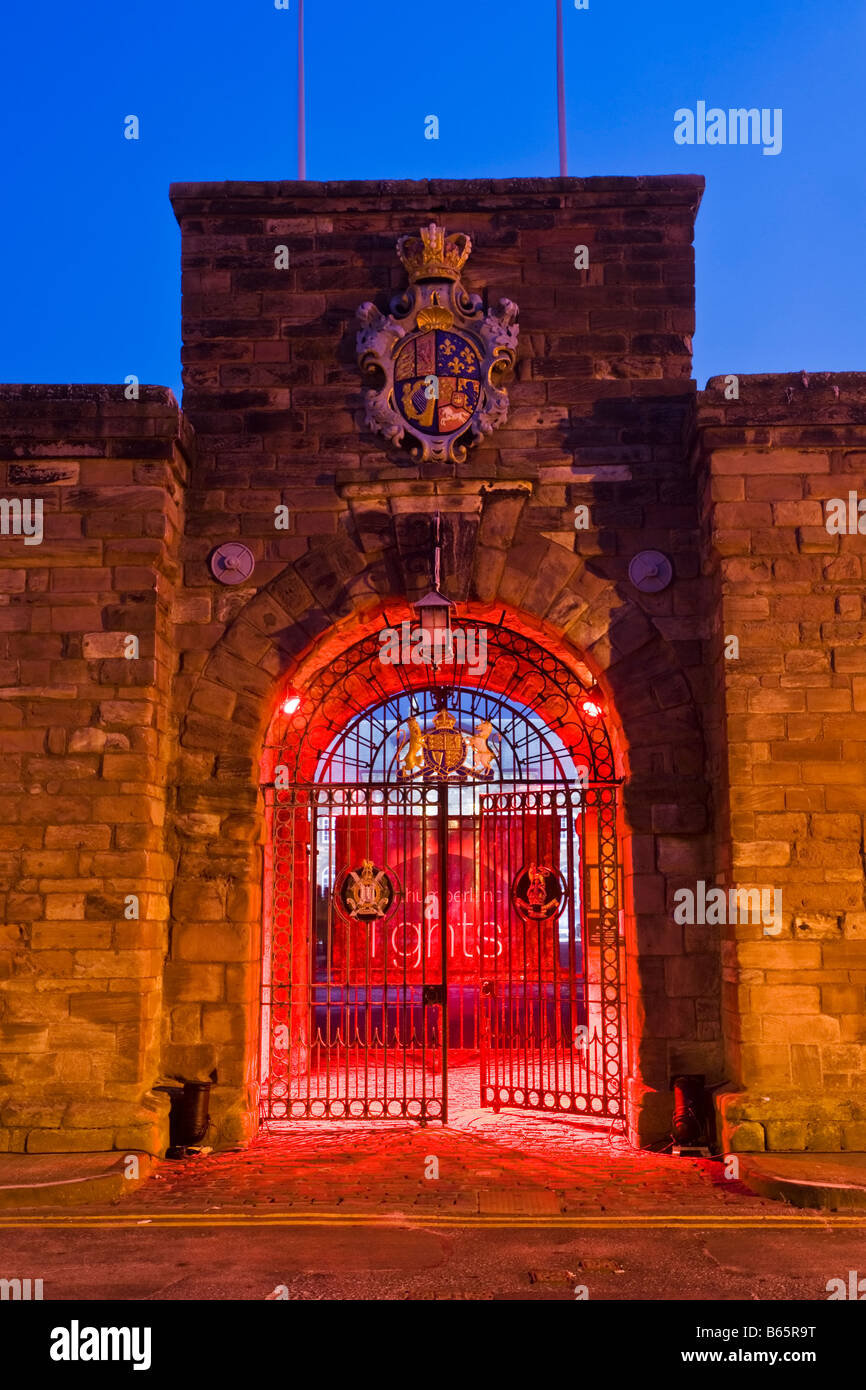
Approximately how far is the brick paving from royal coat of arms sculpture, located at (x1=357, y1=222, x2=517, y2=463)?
525cm

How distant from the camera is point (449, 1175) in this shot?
7422mm

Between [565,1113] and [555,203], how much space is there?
24.6 feet

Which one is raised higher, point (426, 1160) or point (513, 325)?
point (513, 325)

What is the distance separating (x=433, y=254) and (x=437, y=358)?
83 centimetres

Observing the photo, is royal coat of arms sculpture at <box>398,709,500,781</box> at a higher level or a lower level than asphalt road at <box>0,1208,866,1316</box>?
higher

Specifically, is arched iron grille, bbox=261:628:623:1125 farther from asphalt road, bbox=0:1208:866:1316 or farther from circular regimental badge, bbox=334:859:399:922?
asphalt road, bbox=0:1208:866:1316

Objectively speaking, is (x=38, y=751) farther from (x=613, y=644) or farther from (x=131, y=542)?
(x=613, y=644)

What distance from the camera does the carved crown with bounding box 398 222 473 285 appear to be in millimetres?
9031

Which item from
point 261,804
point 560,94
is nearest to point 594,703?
point 261,804

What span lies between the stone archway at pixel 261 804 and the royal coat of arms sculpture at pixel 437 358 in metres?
0.90

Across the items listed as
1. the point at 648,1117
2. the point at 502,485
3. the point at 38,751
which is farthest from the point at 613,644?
the point at 38,751

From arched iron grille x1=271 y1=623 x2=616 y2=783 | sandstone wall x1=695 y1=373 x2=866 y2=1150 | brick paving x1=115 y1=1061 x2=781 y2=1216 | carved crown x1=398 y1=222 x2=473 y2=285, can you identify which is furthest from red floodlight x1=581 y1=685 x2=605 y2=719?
carved crown x1=398 y1=222 x2=473 y2=285

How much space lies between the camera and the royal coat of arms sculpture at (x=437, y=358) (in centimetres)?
905

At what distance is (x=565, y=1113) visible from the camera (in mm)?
9508
